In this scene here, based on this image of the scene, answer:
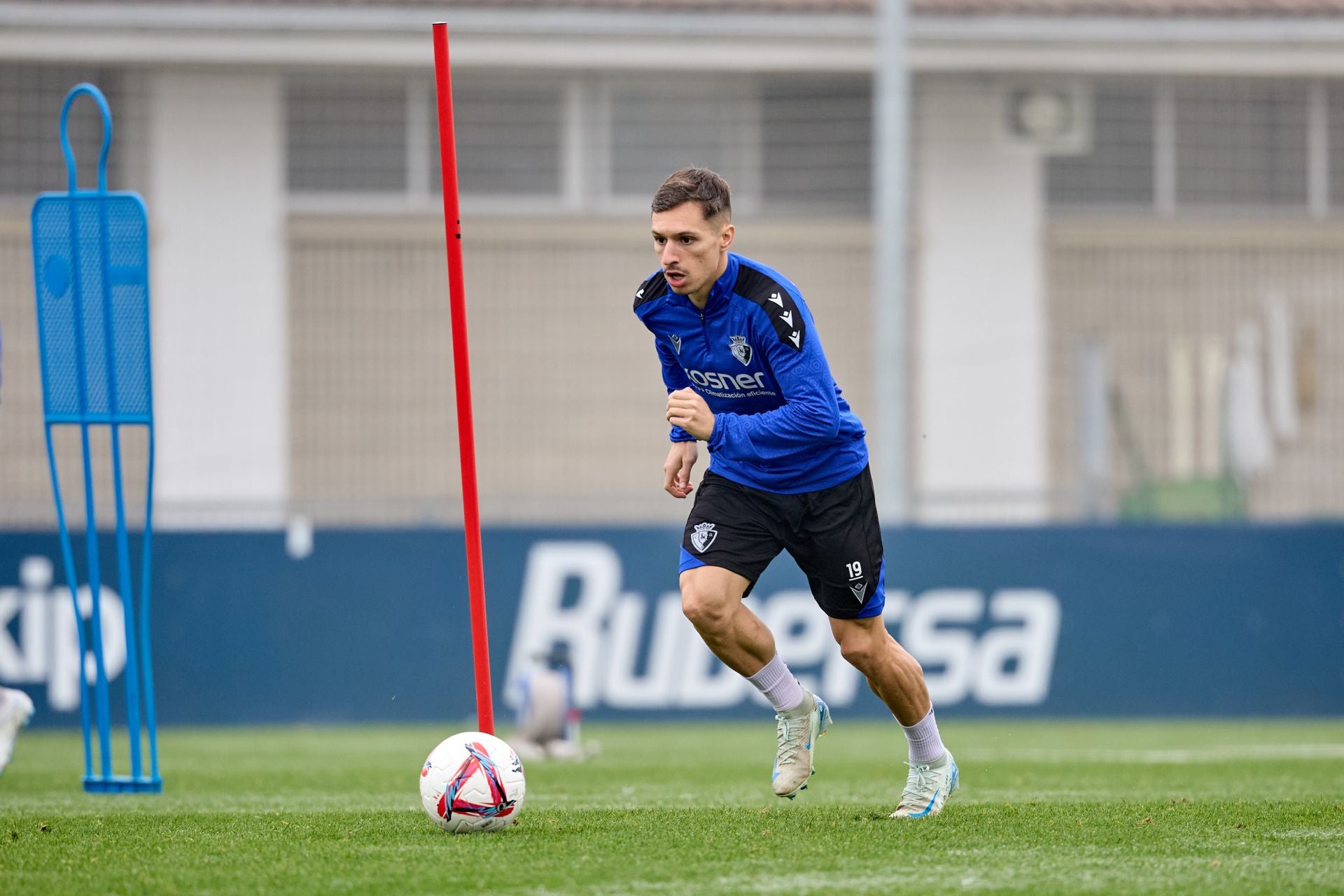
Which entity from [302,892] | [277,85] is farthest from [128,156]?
[302,892]

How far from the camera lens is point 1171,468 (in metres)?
15.4

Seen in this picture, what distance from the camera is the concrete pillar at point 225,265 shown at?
15.0 meters

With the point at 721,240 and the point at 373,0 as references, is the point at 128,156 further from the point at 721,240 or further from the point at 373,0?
the point at 721,240

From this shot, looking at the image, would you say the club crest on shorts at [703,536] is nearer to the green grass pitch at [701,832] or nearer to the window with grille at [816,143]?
the green grass pitch at [701,832]

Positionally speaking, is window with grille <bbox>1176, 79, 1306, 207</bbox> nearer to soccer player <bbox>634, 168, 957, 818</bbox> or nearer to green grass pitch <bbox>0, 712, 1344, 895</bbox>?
green grass pitch <bbox>0, 712, 1344, 895</bbox>

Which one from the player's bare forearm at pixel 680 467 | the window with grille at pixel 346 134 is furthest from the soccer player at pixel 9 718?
the window with grille at pixel 346 134

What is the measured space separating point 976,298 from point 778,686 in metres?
11.1

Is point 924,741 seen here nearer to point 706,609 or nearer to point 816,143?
point 706,609

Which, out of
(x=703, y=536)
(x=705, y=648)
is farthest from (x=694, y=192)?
(x=705, y=648)

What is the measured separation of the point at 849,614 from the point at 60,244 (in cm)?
359

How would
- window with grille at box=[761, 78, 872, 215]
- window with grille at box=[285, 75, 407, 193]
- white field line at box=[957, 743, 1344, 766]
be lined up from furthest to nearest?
window with grille at box=[761, 78, 872, 215] < window with grille at box=[285, 75, 407, 193] < white field line at box=[957, 743, 1344, 766]

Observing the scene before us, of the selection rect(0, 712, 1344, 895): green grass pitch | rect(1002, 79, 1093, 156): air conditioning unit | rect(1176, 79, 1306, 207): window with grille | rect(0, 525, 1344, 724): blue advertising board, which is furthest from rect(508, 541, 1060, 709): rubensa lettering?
rect(1176, 79, 1306, 207): window with grille

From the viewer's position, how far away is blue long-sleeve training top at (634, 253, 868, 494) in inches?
213

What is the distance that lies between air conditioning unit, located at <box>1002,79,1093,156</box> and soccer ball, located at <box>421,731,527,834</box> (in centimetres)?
1232
